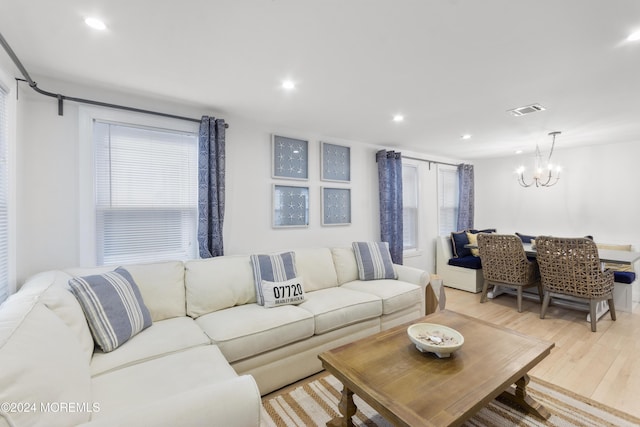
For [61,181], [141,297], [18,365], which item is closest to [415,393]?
[18,365]

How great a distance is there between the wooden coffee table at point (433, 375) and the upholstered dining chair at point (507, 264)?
78.3 inches

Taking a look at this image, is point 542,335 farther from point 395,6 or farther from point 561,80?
point 395,6

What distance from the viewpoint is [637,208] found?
13.7 ft

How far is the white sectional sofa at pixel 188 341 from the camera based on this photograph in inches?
37.2

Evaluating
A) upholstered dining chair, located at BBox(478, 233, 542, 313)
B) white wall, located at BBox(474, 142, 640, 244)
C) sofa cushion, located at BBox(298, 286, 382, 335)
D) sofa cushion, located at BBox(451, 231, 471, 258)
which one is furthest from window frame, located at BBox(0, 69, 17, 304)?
white wall, located at BBox(474, 142, 640, 244)

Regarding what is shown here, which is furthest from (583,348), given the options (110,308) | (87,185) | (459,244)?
(87,185)

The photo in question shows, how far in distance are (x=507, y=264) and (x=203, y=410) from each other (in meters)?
3.91

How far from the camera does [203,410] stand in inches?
39.9

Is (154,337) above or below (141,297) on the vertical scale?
below

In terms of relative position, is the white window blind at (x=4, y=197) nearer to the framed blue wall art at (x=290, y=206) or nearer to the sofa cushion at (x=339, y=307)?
the sofa cushion at (x=339, y=307)

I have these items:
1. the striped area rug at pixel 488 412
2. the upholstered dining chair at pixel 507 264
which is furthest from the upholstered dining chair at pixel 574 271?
the striped area rug at pixel 488 412

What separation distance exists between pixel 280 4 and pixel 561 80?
224 centimetres

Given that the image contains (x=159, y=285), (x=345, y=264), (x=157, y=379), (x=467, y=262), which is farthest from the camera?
(x=467, y=262)

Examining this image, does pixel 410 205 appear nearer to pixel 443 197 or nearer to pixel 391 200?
pixel 391 200
